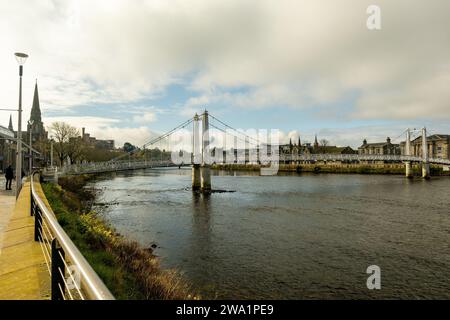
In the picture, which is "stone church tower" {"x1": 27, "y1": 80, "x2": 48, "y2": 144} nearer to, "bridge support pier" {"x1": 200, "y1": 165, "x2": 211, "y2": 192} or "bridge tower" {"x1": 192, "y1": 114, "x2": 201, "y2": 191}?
"bridge tower" {"x1": 192, "y1": 114, "x2": 201, "y2": 191}

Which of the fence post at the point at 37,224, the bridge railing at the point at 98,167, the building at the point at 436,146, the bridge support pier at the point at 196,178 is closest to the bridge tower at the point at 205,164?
the bridge support pier at the point at 196,178

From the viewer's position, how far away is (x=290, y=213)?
24984mm

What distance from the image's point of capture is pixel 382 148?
13200cm

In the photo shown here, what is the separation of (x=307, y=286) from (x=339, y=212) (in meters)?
16.7

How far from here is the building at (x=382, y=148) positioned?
131500 mm

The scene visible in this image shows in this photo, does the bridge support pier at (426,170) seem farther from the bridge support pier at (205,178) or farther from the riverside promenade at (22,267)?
the riverside promenade at (22,267)

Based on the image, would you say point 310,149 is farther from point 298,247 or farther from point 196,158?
point 298,247

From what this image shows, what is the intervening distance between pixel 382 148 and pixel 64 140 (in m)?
127

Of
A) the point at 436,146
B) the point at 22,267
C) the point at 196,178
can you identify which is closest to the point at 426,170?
the point at 436,146

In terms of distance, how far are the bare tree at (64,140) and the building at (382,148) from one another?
123816 mm
